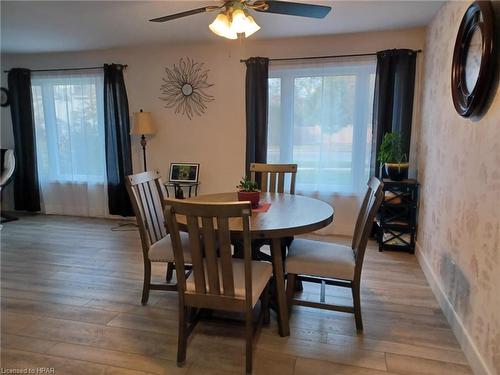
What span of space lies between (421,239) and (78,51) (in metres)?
4.86

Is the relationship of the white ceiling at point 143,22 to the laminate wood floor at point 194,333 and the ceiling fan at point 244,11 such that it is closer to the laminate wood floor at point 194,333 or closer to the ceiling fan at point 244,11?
the ceiling fan at point 244,11

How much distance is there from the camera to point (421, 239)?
321 cm

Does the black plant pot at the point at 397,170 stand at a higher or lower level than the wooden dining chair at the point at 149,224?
higher

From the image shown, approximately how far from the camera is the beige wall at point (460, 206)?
1668mm

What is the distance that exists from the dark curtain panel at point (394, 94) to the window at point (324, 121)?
12cm

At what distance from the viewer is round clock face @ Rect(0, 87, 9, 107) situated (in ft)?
16.4

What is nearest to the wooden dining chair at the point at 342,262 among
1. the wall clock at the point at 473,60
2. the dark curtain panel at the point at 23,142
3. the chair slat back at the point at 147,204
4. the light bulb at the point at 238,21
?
the wall clock at the point at 473,60

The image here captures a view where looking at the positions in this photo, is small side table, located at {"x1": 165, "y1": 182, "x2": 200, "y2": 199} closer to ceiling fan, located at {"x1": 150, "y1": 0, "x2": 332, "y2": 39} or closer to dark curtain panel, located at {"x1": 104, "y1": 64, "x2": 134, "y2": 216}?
dark curtain panel, located at {"x1": 104, "y1": 64, "x2": 134, "y2": 216}

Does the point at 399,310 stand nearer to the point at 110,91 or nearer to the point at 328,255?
the point at 328,255

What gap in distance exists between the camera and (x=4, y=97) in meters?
5.02

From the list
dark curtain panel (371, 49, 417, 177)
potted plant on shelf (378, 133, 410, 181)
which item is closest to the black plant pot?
potted plant on shelf (378, 133, 410, 181)

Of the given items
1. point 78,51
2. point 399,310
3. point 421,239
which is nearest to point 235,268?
point 399,310

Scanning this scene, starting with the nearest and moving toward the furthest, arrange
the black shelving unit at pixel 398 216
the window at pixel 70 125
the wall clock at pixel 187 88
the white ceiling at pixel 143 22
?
1. the white ceiling at pixel 143 22
2. the black shelving unit at pixel 398 216
3. the wall clock at pixel 187 88
4. the window at pixel 70 125

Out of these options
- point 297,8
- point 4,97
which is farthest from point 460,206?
point 4,97
